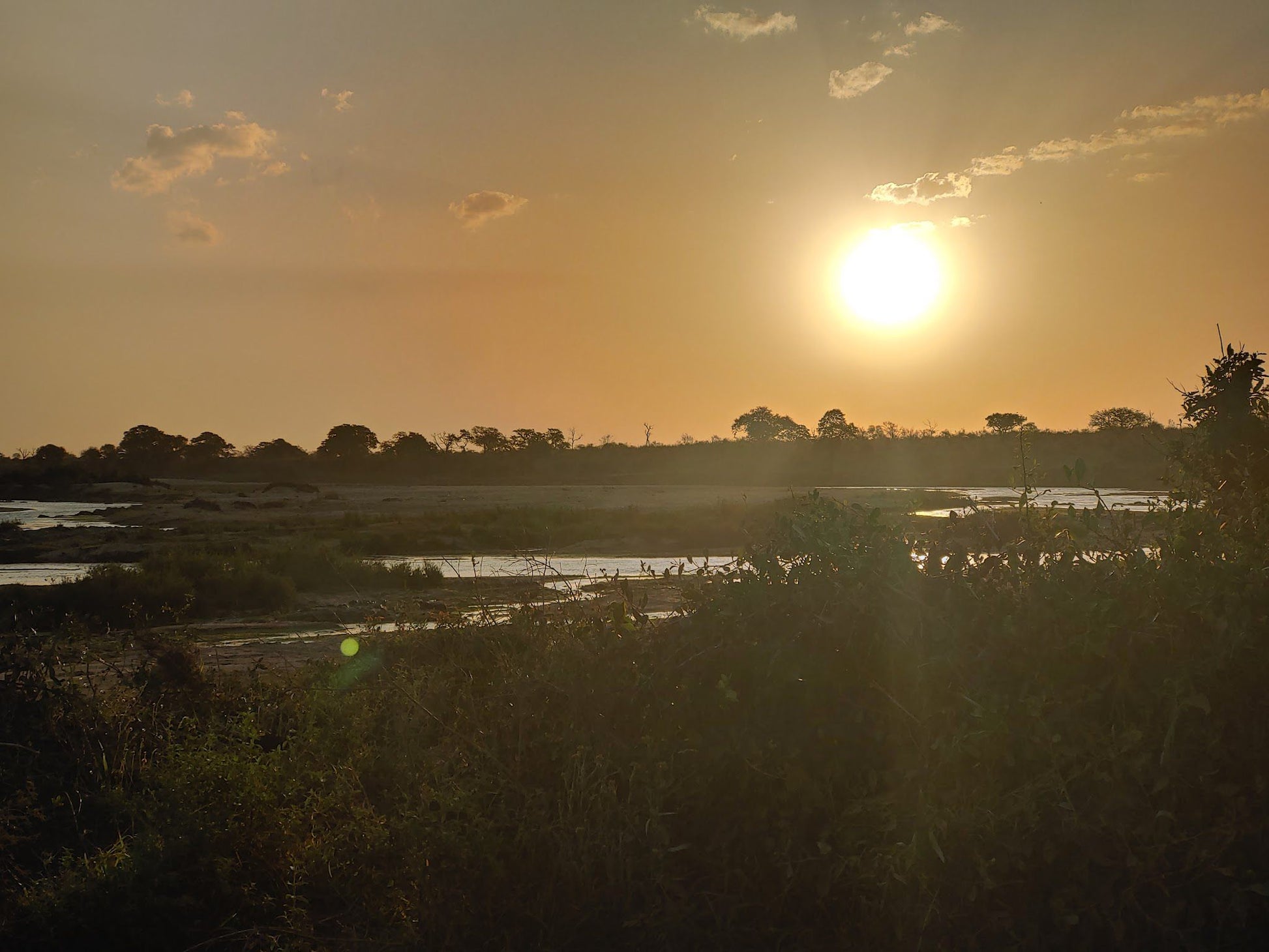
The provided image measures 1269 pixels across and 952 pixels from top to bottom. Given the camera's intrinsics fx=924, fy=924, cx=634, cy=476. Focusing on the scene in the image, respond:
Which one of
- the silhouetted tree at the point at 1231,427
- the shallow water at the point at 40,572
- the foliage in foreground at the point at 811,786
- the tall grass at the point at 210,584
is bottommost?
the shallow water at the point at 40,572

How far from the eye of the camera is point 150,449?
113 m

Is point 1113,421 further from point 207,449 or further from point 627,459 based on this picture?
point 207,449

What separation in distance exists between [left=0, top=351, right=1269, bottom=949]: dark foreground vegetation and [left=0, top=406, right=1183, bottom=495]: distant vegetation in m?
48.5

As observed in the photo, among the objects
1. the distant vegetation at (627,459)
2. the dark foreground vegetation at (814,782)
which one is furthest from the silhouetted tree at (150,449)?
the dark foreground vegetation at (814,782)

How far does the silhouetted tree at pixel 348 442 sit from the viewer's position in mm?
100062

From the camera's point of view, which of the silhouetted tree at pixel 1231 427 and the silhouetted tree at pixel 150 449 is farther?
the silhouetted tree at pixel 150 449

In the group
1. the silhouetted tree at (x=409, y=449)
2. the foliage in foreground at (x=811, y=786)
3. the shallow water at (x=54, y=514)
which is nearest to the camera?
the foliage in foreground at (x=811, y=786)

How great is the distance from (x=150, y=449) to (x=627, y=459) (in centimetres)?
6283

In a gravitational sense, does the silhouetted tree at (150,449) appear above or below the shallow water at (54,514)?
above

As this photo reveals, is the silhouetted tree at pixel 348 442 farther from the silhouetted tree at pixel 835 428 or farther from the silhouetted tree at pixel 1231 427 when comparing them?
the silhouetted tree at pixel 1231 427

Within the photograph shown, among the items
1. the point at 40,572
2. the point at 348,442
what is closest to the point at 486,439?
the point at 348,442

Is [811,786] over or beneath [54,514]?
over

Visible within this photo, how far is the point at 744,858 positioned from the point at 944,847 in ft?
2.49

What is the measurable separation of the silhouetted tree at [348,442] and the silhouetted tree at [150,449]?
22.9m
